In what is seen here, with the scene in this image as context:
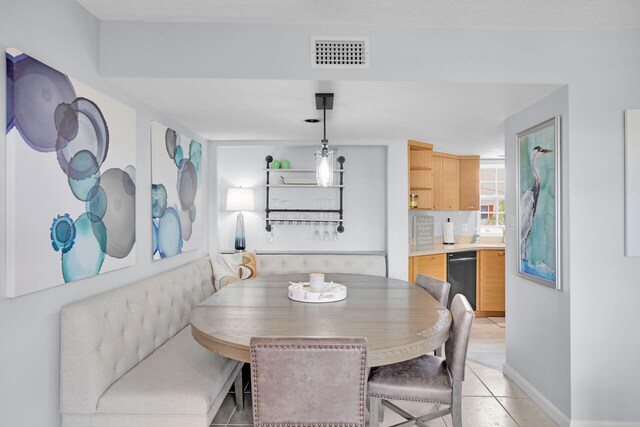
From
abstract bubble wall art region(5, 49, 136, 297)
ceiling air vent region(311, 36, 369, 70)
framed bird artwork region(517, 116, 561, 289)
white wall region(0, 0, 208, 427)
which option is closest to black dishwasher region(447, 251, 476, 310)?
framed bird artwork region(517, 116, 561, 289)

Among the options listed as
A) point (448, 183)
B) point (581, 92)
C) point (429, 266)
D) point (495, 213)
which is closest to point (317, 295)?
point (581, 92)

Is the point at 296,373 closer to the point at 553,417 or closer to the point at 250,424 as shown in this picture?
the point at 250,424

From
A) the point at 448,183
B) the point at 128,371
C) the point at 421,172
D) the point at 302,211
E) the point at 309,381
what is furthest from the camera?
the point at 448,183

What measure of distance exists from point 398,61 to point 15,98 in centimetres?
186

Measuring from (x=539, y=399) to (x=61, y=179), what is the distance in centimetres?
315

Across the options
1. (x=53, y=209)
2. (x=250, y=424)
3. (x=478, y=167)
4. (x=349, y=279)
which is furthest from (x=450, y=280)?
(x=53, y=209)

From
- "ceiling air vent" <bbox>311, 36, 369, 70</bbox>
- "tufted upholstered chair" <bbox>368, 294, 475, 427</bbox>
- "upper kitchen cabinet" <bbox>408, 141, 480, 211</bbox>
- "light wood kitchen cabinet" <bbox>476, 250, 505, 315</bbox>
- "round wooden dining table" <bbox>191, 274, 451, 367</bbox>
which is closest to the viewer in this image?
"round wooden dining table" <bbox>191, 274, 451, 367</bbox>

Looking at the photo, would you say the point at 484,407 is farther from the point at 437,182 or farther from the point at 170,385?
the point at 437,182

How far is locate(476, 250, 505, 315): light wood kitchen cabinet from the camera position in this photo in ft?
16.0

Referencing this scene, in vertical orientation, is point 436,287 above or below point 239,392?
above

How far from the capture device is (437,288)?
2.73 m

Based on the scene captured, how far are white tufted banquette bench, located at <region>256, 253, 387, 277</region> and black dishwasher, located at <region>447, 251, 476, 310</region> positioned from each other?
1292mm

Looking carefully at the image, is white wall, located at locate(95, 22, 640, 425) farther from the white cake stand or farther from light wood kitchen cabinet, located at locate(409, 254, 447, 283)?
light wood kitchen cabinet, located at locate(409, 254, 447, 283)

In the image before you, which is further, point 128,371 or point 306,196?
point 306,196
